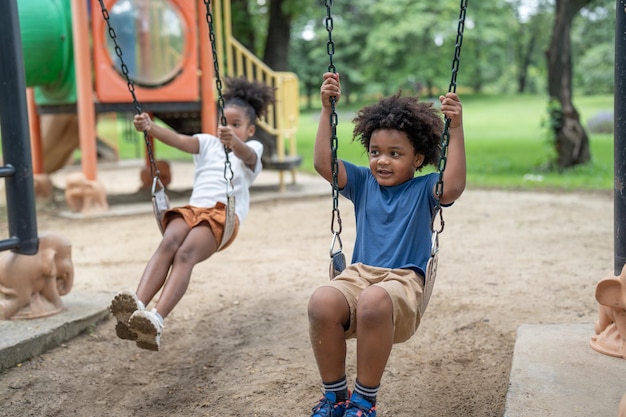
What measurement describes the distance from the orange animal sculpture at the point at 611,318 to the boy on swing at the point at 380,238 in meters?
0.78

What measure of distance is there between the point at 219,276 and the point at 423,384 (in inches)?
95.3

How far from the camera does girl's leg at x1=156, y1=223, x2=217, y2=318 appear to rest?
3.37 meters

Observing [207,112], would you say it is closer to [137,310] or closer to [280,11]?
[280,11]

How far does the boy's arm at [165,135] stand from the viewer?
12.4ft

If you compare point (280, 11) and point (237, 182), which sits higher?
point (280, 11)

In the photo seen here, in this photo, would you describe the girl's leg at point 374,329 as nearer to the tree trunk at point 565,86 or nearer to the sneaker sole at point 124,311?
the sneaker sole at point 124,311

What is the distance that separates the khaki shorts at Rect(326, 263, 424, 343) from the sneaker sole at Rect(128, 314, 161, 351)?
0.89 metres

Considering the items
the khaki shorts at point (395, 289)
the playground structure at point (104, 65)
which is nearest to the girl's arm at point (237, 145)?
the khaki shorts at point (395, 289)

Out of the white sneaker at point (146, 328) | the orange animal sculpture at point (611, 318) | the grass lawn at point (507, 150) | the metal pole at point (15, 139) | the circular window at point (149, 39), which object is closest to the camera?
the orange animal sculpture at point (611, 318)

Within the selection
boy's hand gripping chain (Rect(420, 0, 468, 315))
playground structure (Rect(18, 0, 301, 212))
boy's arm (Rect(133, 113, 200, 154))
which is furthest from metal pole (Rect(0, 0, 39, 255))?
playground structure (Rect(18, 0, 301, 212))

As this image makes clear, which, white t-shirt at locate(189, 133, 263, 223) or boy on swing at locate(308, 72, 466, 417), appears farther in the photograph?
white t-shirt at locate(189, 133, 263, 223)

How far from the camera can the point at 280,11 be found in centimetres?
1195

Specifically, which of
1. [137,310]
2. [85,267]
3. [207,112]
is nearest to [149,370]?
[137,310]

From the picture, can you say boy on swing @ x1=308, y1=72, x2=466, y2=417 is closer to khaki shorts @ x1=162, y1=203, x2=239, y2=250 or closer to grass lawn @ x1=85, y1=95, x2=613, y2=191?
grass lawn @ x1=85, y1=95, x2=613, y2=191
